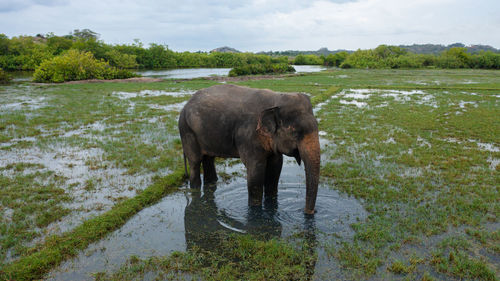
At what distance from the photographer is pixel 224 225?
6.29 m

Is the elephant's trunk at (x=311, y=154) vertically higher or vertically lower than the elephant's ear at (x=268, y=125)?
lower

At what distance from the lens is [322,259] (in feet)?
16.9

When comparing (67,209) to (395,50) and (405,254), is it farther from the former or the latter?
(395,50)

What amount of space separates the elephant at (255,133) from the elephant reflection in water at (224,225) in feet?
0.95

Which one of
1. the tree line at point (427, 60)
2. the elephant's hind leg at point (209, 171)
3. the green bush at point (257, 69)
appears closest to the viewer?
the elephant's hind leg at point (209, 171)

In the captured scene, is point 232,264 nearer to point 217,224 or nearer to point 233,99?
point 217,224

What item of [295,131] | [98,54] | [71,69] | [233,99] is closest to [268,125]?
[295,131]

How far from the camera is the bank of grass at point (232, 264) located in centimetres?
476

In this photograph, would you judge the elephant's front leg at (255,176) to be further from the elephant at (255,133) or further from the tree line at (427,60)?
the tree line at (427,60)

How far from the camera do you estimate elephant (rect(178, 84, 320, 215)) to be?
18.9 feet

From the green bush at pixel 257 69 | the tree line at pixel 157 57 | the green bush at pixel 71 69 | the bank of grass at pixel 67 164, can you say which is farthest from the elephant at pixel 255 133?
the tree line at pixel 157 57

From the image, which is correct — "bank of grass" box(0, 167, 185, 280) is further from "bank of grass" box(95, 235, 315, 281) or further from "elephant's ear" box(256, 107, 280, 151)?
"elephant's ear" box(256, 107, 280, 151)

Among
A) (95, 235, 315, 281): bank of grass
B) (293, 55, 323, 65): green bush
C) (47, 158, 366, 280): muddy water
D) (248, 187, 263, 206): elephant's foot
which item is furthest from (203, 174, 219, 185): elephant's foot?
(293, 55, 323, 65): green bush

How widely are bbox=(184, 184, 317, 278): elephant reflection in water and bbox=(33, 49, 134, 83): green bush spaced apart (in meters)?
35.1
